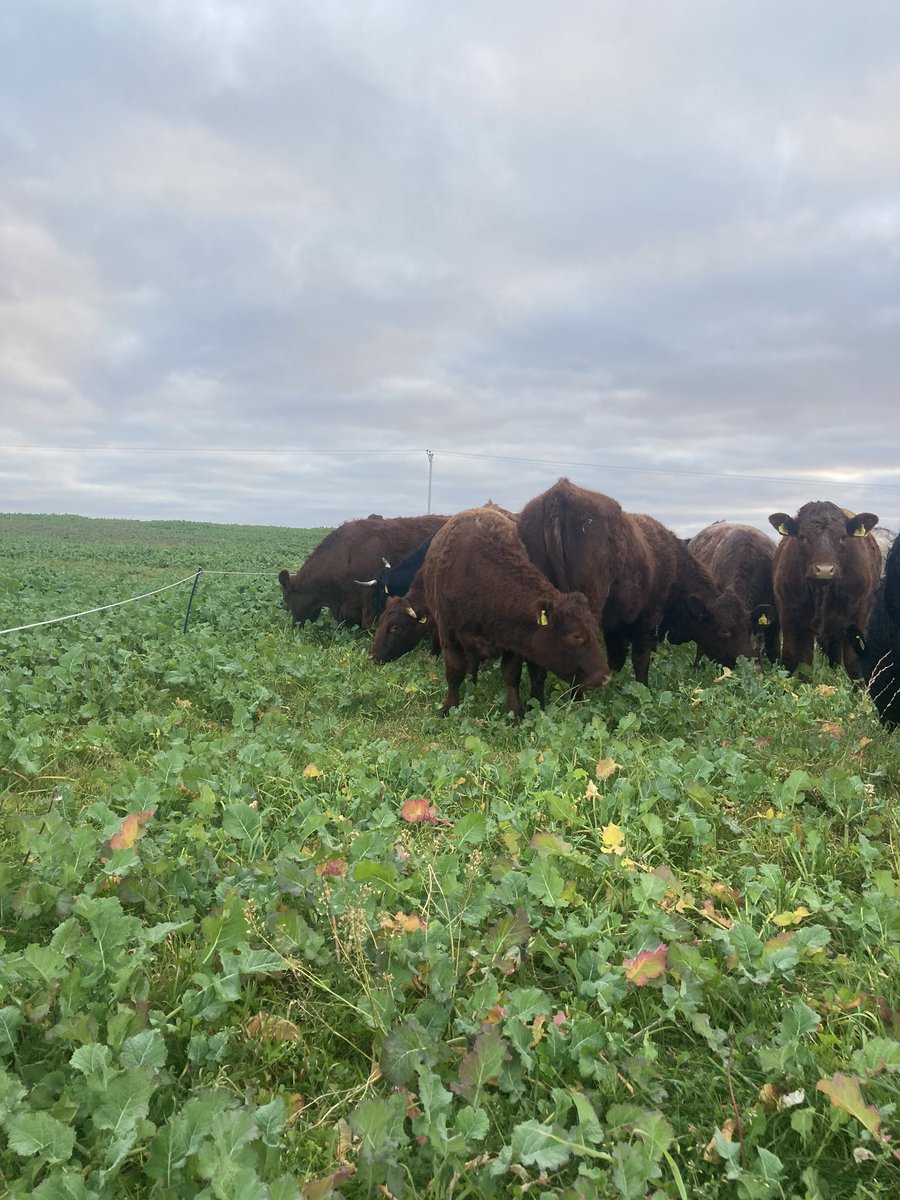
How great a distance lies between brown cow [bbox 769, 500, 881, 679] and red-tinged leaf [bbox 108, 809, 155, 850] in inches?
365

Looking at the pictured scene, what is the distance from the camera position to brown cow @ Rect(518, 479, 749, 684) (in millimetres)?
9273

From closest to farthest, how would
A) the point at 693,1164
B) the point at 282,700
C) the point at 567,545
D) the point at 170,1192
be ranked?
the point at 170,1192
the point at 693,1164
the point at 282,700
the point at 567,545

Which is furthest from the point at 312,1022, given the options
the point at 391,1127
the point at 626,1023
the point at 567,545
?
the point at 567,545

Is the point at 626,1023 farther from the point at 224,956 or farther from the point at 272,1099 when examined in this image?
the point at 224,956

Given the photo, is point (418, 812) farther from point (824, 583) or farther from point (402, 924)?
point (824, 583)

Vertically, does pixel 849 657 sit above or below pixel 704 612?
below

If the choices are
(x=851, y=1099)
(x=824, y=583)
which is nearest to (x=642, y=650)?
(x=824, y=583)

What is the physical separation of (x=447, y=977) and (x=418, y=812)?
5.17 ft

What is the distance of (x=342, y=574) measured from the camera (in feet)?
47.2

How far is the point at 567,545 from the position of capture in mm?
9281

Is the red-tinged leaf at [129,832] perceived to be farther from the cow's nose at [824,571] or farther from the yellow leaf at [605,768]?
the cow's nose at [824,571]

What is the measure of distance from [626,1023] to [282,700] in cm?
602

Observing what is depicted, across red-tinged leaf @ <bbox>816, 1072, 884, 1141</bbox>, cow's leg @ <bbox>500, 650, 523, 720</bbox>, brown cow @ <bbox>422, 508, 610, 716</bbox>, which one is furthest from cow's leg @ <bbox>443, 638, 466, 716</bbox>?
red-tinged leaf @ <bbox>816, 1072, 884, 1141</bbox>

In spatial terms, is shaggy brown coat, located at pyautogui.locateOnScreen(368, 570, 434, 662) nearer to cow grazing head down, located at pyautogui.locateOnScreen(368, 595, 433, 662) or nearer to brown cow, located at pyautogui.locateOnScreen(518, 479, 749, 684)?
cow grazing head down, located at pyautogui.locateOnScreen(368, 595, 433, 662)
